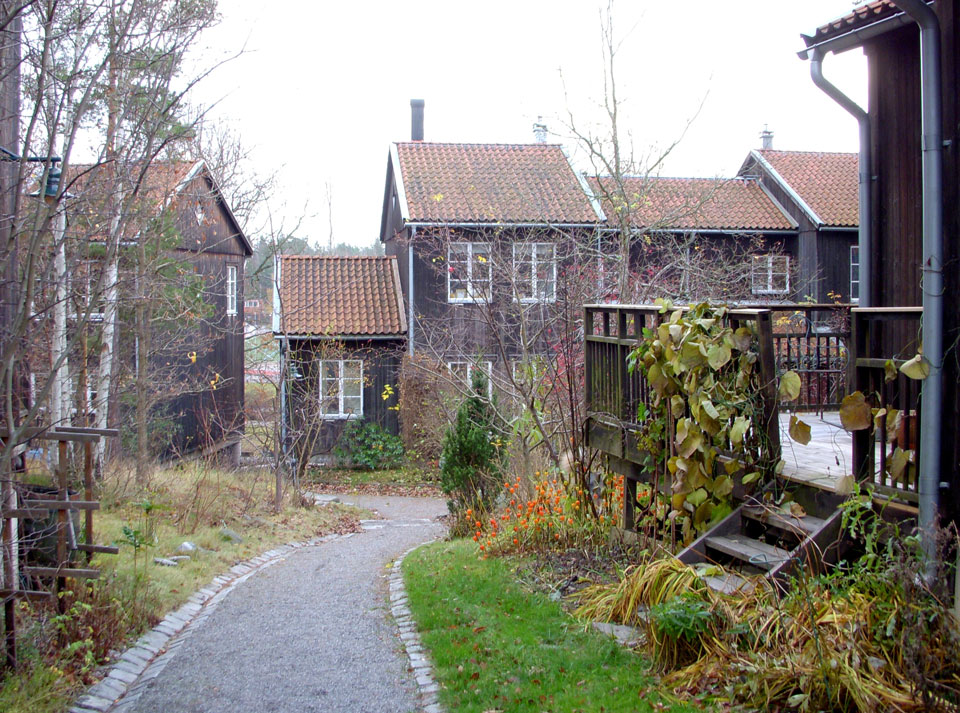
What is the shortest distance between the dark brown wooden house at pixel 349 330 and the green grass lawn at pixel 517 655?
14.7 metres

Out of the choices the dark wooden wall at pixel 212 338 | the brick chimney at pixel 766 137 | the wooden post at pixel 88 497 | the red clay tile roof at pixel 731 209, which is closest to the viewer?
the wooden post at pixel 88 497

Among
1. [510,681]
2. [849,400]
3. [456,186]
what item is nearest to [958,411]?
[849,400]

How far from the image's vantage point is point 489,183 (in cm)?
2331

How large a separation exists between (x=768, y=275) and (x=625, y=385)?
14757 mm

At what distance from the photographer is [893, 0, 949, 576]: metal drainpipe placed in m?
4.79

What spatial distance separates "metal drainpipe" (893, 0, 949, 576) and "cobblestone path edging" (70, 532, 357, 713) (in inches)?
200

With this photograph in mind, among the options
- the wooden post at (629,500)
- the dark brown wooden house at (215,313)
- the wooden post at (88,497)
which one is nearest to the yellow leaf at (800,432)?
the wooden post at (629,500)

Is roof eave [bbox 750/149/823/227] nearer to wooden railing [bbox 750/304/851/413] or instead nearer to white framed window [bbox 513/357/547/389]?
wooden railing [bbox 750/304/851/413]

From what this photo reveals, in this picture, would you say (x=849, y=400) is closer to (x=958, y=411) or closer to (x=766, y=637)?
(x=958, y=411)

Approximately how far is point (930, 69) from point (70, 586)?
714cm

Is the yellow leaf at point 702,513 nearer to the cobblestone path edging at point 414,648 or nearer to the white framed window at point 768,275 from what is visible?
the cobblestone path edging at point 414,648

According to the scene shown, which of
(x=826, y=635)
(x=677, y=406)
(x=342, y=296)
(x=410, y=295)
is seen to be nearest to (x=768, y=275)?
(x=410, y=295)

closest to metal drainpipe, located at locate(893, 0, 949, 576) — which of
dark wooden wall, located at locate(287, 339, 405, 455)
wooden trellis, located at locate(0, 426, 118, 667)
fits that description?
wooden trellis, located at locate(0, 426, 118, 667)

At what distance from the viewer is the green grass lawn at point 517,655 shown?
4906 mm
